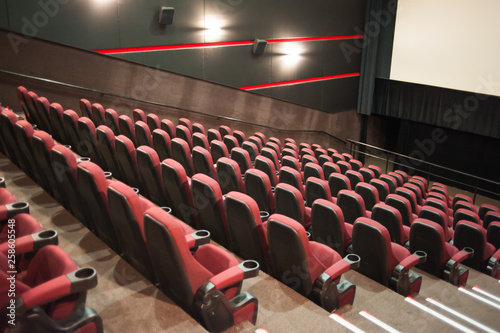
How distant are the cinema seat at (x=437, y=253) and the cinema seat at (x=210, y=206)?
0.46 meters

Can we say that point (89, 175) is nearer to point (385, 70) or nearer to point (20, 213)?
point (20, 213)

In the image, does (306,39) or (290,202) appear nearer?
(290,202)

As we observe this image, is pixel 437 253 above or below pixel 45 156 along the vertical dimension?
below

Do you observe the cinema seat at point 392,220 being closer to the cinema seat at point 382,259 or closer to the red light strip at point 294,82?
the cinema seat at point 382,259

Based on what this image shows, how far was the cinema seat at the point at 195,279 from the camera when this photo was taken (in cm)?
60

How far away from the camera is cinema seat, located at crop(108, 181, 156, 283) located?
0.66m

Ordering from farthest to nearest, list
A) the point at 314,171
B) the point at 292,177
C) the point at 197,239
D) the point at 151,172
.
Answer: the point at 314,171 < the point at 292,177 < the point at 151,172 < the point at 197,239

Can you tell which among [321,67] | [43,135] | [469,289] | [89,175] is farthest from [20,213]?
[321,67]

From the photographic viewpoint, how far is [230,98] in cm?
266

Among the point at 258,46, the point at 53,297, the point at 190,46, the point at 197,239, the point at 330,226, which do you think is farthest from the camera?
the point at 258,46

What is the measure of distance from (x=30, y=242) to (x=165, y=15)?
1.83m

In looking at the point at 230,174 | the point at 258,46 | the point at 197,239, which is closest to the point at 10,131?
the point at 230,174

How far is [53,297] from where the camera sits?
504mm

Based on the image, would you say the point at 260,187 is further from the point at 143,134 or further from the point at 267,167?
the point at 143,134
